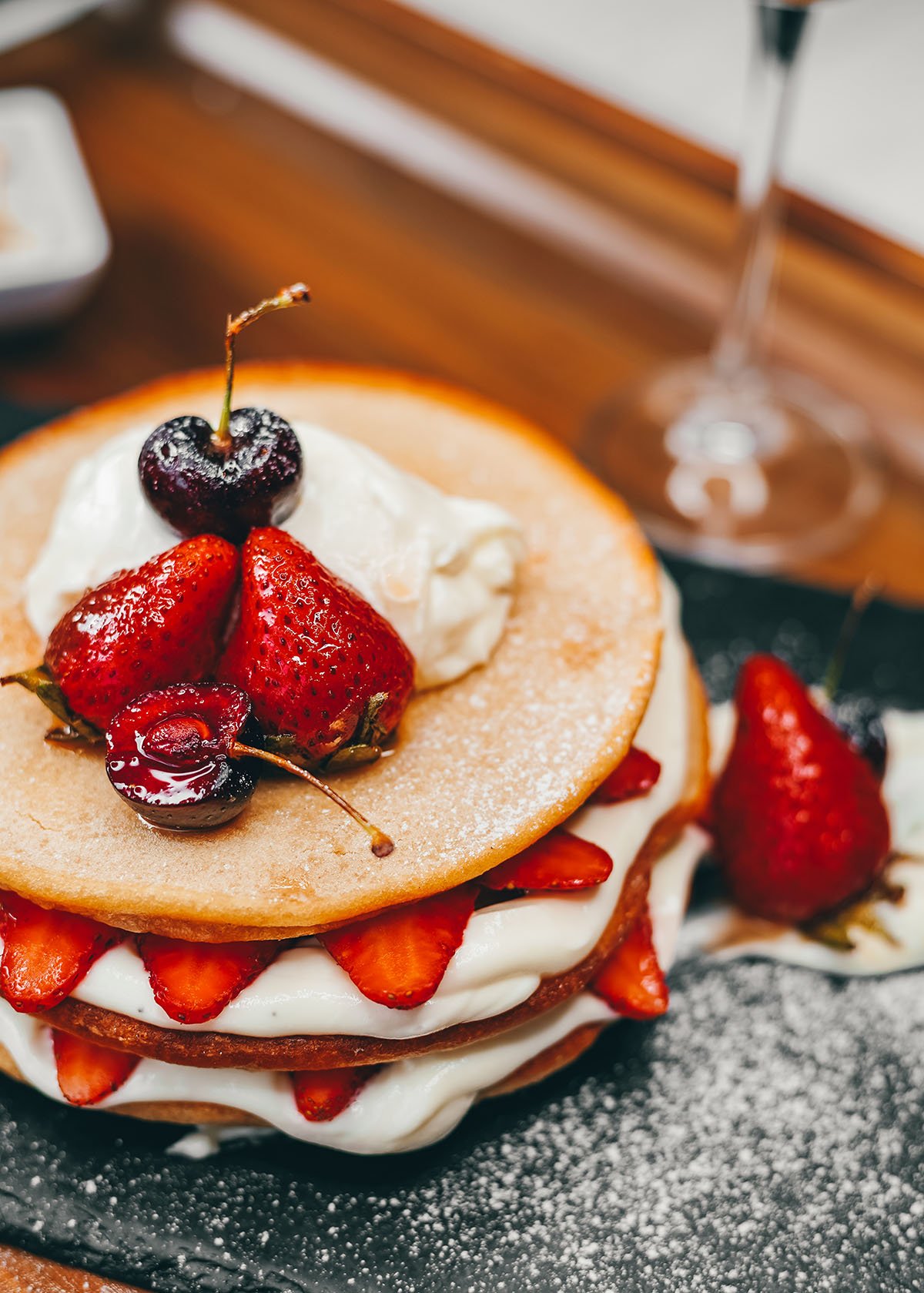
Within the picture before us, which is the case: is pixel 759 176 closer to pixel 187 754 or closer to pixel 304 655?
pixel 304 655

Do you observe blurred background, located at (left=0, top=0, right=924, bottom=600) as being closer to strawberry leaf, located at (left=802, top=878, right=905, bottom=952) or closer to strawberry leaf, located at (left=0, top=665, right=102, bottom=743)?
strawberry leaf, located at (left=802, top=878, right=905, bottom=952)

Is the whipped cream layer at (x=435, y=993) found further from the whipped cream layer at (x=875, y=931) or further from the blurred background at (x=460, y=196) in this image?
the blurred background at (x=460, y=196)

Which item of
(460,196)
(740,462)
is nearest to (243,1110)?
(740,462)

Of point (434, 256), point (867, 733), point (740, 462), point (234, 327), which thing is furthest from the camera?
point (434, 256)

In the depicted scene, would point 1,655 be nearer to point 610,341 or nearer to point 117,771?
point 117,771

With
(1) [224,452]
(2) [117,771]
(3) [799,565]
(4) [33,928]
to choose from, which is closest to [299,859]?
(2) [117,771]

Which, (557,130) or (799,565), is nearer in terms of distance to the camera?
(799,565)
